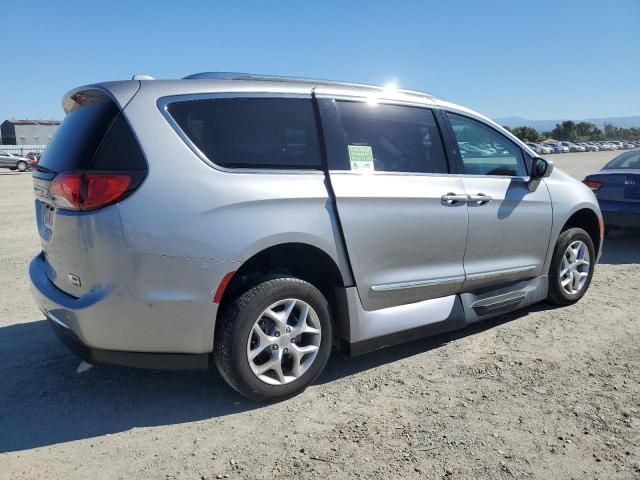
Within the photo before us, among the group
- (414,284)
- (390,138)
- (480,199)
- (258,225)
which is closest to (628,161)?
(480,199)

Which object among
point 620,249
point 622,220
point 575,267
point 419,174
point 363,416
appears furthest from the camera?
point 620,249

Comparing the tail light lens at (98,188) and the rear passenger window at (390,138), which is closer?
the tail light lens at (98,188)

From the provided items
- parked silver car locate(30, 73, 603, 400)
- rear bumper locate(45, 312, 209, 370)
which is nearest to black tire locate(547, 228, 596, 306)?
parked silver car locate(30, 73, 603, 400)

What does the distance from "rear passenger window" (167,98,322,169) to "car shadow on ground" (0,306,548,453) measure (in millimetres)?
1428

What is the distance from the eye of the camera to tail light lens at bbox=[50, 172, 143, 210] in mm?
2695

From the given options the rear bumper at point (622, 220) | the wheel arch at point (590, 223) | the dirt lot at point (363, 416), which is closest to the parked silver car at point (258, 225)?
the dirt lot at point (363, 416)

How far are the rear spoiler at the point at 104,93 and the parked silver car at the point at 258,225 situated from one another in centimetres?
2

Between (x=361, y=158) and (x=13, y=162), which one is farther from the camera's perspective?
(x=13, y=162)

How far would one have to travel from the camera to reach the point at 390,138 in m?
3.68

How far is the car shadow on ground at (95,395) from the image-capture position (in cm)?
290

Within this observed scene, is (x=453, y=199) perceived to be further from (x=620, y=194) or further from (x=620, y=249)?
(x=620, y=249)

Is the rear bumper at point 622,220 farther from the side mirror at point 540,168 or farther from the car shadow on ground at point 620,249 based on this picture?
the side mirror at point 540,168

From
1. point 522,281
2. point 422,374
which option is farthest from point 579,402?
point 522,281

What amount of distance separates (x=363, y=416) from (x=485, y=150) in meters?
2.44
